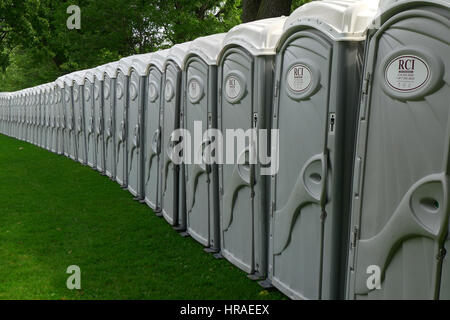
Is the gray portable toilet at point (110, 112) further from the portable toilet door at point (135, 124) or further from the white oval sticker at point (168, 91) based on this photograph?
the white oval sticker at point (168, 91)

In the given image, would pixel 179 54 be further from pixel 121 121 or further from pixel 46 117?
pixel 46 117

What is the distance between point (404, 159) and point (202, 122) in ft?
10.7

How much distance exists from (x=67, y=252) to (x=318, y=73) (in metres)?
4.01

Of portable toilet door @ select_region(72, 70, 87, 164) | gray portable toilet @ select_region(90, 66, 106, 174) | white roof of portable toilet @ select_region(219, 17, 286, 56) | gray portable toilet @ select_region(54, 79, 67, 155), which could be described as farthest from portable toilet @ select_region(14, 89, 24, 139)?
white roof of portable toilet @ select_region(219, 17, 286, 56)

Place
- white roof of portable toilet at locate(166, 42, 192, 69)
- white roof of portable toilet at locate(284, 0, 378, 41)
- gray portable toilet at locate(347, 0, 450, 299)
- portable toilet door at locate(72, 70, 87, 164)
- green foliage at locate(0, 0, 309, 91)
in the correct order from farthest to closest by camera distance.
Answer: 1. green foliage at locate(0, 0, 309, 91)
2. portable toilet door at locate(72, 70, 87, 164)
3. white roof of portable toilet at locate(166, 42, 192, 69)
4. white roof of portable toilet at locate(284, 0, 378, 41)
5. gray portable toilet at locate(347, 0, 450, 299)

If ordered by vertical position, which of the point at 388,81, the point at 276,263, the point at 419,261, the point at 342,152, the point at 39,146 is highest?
the point at 388,81

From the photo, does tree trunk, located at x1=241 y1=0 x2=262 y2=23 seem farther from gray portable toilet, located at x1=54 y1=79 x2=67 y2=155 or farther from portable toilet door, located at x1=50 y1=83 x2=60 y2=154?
portable toilet door, located at x1=50 y1=83 x2=60 y2=154

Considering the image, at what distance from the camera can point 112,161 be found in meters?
10.8

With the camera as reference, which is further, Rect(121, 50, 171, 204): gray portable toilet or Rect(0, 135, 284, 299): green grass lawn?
Rect(121, 50, 171, 204): gray portable toilet

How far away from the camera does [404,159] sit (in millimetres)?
Answer: 3086

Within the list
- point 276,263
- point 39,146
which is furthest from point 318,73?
point 39,146

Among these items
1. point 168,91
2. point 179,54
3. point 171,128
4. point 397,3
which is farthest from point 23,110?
point 397,3

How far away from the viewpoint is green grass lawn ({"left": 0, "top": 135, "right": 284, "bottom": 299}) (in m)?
4.91

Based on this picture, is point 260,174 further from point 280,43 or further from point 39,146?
point 39,146
